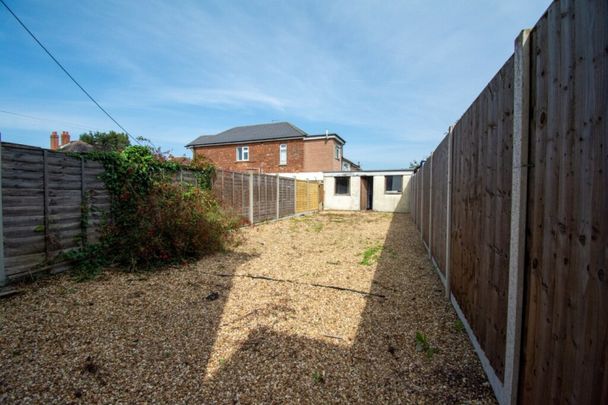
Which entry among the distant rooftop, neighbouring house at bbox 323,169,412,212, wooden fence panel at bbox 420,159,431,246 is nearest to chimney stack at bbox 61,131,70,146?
the distant rooftop

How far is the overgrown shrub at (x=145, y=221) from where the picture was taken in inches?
202

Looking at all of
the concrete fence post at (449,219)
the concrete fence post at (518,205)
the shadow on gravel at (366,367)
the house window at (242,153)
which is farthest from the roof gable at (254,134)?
the concrete fence post at (518,205)

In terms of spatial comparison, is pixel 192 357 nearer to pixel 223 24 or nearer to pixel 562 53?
pixel 562 53

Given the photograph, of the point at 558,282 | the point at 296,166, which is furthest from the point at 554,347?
the point at 296,166

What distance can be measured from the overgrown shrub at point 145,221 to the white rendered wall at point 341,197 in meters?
14.8

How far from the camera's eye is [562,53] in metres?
1.20

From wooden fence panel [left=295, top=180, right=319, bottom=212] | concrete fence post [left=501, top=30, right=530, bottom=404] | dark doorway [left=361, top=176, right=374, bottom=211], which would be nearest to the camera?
concrete fence post [left=501, top=30, right=530, bottom=404]

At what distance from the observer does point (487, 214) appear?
88.6 inches

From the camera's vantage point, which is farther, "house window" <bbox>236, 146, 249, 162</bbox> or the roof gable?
"house window" <bbox>236, 146, 249, 162</bbox>

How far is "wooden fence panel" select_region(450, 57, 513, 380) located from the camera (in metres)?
1.87

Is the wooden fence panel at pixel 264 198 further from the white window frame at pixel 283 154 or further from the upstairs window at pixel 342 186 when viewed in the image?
the white window frame at pixel 283 154

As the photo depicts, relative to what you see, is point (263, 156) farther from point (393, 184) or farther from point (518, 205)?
point (518, 205)

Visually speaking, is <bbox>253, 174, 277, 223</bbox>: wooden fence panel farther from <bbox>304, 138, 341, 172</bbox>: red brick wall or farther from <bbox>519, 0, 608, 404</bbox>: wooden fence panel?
<bbox>519, 0, 608, 404</bbox>: wooden fence panel

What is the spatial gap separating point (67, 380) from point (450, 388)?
2.90 metres
